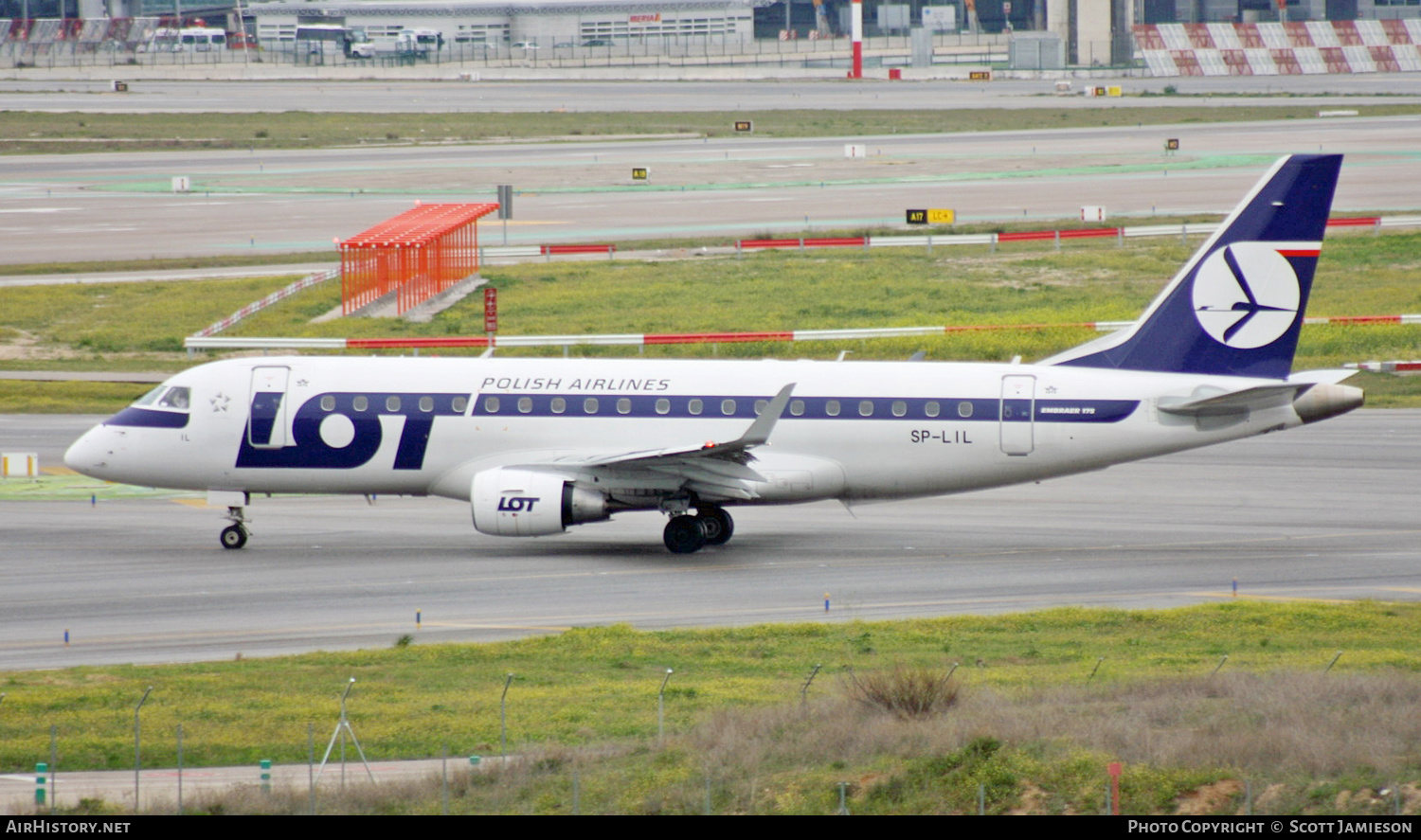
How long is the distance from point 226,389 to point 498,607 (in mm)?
8881

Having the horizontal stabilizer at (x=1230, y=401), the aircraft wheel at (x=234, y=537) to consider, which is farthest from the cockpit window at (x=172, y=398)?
the horizontal stabilizer at (x=1230, y=401)

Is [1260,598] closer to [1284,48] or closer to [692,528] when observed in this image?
[692,528]

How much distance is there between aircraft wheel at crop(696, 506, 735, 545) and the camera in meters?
33.5

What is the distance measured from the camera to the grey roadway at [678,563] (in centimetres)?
2798

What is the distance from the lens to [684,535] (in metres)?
33.1

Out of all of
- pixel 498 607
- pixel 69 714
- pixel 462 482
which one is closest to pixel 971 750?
pixel 69 714

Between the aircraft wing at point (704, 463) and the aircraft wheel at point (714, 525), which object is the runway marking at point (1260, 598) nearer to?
the aircraft wing at point (704, 463)

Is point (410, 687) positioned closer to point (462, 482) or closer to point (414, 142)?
point (462, 482)

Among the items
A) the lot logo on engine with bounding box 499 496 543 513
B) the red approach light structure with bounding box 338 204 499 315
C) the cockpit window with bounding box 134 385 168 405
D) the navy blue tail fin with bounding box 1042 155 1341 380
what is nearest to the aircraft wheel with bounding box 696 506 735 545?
the lot logo on engine with bounding box 499 496 543 513

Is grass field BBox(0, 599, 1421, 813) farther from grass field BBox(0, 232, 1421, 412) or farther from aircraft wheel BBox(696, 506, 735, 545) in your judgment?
grass field BBox(0, 232, 1421, 412)

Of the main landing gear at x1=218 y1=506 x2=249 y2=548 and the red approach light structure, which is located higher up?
the red approach light structure

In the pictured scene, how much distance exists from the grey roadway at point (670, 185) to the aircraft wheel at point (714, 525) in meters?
48.0

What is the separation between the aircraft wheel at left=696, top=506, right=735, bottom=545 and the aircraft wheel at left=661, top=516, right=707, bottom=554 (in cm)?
23

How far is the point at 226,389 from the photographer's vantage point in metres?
34.0
